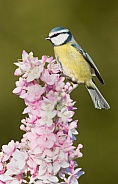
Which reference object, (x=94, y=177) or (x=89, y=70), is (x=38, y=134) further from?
(x=94, y=177)

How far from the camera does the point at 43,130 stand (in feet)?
3.40

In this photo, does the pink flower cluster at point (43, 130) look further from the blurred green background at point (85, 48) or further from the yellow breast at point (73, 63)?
the blurred green background at point (85, 48)

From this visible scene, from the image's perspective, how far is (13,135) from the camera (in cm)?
296

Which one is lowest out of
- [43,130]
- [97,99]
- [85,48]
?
[43,130]

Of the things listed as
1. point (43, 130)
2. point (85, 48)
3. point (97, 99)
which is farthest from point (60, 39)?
point (85, 48)

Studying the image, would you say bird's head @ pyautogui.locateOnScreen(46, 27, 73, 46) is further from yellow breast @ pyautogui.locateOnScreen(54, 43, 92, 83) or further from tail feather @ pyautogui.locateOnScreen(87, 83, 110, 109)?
tail feather @ pyautogui.locateOnScreen(87, 83, 110, 109)

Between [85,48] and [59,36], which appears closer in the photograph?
[59,36]

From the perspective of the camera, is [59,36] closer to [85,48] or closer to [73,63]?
[73,63]

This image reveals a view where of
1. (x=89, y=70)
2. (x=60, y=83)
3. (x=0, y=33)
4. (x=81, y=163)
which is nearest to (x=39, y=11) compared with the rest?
(x=0, y=33)

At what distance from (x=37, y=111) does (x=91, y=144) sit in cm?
205

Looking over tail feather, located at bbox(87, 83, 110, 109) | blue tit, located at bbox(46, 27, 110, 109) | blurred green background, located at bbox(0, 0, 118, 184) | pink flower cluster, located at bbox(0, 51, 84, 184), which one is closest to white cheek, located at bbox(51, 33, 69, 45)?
blue tit, located at bbox(46, 27, 110, 109)

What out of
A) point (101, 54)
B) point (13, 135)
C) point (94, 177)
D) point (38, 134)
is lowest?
point (38, 134)

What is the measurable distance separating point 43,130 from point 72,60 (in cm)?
44

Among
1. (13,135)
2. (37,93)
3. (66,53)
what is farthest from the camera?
(13,135)
